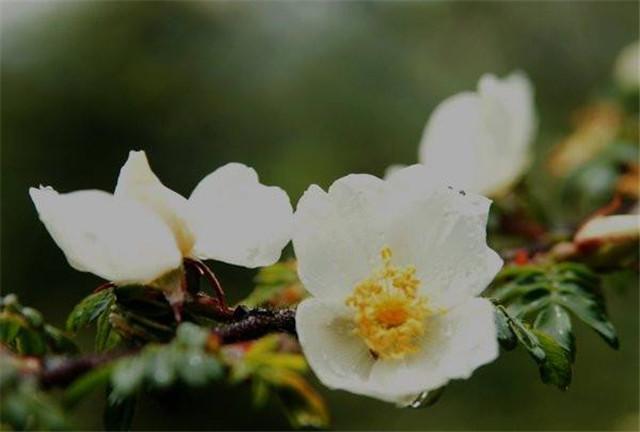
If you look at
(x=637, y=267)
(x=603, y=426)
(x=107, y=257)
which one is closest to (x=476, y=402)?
(x=603, y=426)

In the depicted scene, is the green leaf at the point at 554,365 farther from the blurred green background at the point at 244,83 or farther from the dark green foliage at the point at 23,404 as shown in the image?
the blurred green background at the point at 244,83

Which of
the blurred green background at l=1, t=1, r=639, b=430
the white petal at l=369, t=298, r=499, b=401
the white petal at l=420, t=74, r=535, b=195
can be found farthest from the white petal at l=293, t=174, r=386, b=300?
the blurred green background at l=1, t=1, r=639, b=430

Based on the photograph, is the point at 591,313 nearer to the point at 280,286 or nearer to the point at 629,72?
the point at 280,286

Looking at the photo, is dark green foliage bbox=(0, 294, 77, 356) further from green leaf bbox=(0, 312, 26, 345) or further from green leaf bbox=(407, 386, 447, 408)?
green leaf bbox=(407, 386, 447, 408)

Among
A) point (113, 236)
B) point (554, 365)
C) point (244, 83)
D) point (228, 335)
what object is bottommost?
point (244, 83)

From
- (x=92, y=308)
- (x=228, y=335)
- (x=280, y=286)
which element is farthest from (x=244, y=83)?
(x=228, y=335)

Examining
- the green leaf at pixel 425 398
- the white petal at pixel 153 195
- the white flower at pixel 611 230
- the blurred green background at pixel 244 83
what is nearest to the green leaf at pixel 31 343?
the white petal at pixel 153 195

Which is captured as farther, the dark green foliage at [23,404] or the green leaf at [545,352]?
the green leaf at [545,352]
